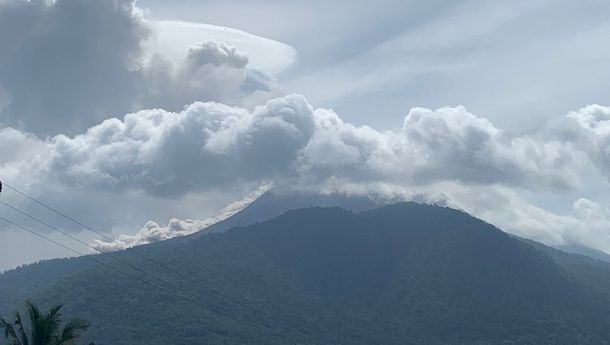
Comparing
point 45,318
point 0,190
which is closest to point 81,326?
point 45,318

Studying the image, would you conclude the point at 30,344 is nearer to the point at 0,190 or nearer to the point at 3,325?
the point at 3,325

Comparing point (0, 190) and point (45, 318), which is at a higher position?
point (0, 190)

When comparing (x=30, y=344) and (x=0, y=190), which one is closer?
(x=0, y=190)

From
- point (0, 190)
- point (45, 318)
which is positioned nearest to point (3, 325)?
point (45, 318)

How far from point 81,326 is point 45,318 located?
284 cm

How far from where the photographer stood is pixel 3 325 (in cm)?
6825

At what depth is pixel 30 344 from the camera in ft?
238

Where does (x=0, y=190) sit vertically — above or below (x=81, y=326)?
above

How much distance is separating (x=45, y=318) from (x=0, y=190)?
10.8 m

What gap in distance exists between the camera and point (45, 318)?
71.4 m

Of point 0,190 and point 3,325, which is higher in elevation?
point 0,190

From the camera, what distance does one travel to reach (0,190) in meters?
67.9

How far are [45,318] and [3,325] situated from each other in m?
3.88

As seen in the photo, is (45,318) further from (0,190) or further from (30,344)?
(0,190)
